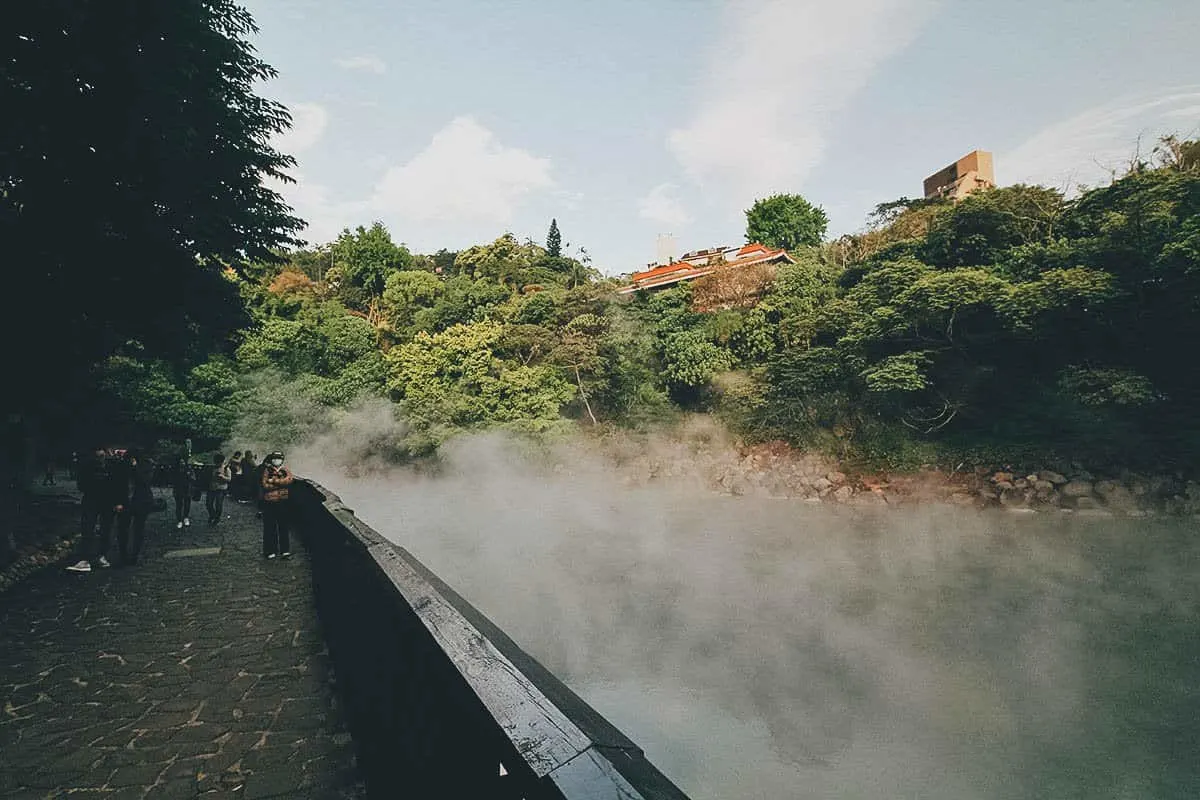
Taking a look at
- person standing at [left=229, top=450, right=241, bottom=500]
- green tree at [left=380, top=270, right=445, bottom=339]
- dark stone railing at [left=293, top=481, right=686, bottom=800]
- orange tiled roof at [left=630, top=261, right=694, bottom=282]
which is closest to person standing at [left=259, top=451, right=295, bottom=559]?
dark stone railing at [left=293, top=481, right=686, bottom=800]

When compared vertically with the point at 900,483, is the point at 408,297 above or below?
above

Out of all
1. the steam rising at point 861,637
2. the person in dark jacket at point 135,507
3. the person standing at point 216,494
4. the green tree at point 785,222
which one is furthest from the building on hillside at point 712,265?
the person in dark jacket at point 135,507

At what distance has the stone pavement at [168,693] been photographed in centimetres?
311

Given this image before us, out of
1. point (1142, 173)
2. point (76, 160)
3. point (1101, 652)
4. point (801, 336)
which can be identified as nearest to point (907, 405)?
point (801, 336)

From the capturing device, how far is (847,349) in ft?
80.8

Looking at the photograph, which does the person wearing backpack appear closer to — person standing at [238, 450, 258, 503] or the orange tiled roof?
person standing at [238, 450, 258, 503]

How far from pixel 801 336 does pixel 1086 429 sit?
1063 centimetres

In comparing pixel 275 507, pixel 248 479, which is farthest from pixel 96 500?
pixel 248 479

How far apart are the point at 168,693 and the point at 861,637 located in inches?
545

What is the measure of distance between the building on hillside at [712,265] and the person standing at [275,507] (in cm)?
2476

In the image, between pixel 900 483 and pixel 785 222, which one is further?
pixel 785 222

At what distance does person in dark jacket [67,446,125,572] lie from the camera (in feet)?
24.7

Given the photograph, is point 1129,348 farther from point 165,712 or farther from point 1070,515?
point 165,712

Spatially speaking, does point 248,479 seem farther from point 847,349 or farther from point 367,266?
point 367,266
